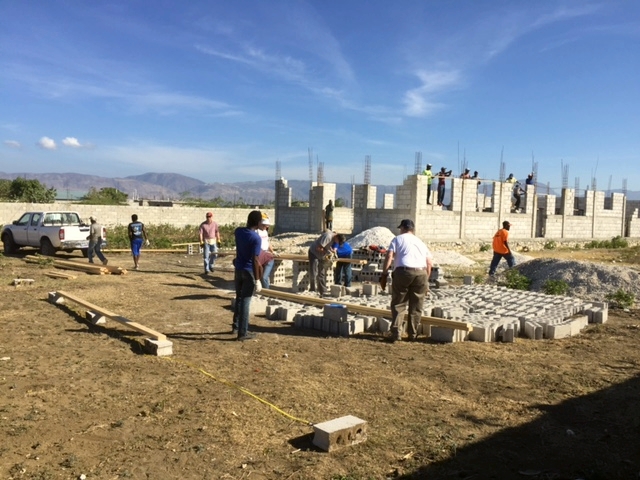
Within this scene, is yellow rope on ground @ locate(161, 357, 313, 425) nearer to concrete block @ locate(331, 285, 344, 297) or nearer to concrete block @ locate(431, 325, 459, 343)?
concrete block @ locate(431, 325, 459, 343)

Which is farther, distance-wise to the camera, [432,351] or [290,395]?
[432,351]

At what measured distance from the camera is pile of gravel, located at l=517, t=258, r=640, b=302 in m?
12.1

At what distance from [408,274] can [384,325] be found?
1.13 metres

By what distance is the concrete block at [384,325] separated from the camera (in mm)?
8141

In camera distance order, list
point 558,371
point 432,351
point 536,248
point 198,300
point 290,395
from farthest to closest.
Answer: point 536,248 → point 198,300 → point 432,351 → point 558,371 → point 290,395

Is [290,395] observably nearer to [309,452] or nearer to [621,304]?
[309,452]

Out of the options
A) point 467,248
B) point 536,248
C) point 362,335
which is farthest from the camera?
point 536,248

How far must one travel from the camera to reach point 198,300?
10703mm

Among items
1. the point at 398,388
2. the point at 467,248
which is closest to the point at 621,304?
the point at 398,388

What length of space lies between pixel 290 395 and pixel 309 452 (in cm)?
124

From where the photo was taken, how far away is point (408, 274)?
7.42 m

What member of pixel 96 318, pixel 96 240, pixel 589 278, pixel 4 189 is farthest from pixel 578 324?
pixel 4 189

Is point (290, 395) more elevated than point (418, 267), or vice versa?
point (418, 267)

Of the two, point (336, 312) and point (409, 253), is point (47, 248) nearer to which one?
point (336, 312)
